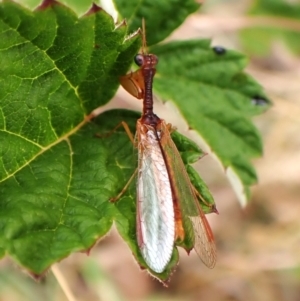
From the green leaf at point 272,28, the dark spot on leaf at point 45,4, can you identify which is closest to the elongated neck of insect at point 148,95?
the dark spot on leaf at point 45,4

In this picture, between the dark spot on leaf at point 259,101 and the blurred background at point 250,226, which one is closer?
the dark spot on leaf at point 259,101

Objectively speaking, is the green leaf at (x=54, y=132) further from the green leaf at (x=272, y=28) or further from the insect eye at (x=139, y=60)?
the green leaf at (x=272, y=28)

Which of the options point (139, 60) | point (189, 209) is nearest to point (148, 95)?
point (139, 60)

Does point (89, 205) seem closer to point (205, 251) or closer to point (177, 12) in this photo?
point (205, 251)

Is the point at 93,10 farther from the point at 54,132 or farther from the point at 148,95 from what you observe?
the point at 148,95

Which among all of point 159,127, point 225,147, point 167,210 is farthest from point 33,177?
point 225,147

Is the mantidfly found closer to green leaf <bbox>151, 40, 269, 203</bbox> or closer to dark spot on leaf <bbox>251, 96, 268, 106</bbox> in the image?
green leaf <bbox>151, 40, 269, 203</bbox>
